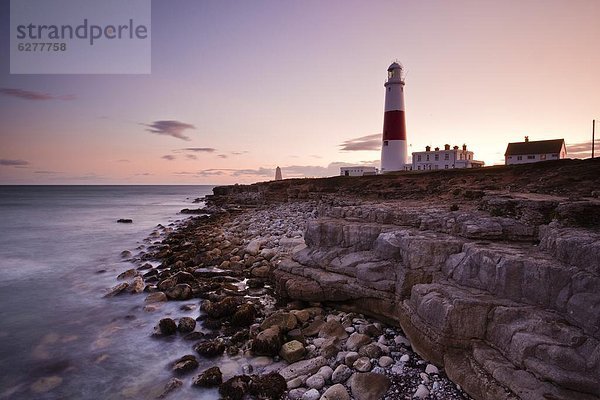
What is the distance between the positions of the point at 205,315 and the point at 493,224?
7778 mm

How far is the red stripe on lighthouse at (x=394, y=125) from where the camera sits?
34.2m

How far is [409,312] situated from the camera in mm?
7188

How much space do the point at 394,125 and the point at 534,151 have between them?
1528 cm

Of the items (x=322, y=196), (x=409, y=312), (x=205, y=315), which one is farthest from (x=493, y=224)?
(x=322, y=196)

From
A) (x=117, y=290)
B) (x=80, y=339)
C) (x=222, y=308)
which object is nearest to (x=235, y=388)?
(x=222, y=308)

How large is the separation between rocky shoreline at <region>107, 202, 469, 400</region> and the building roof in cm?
3439

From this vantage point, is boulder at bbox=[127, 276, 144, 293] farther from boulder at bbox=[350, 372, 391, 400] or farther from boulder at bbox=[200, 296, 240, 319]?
boulder at bbox=[350, 372, 391, 400]

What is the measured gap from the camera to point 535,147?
118 ft

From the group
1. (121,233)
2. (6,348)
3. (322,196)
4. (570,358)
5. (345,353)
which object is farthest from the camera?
(322,196)

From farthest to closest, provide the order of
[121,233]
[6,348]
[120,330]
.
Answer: [121,233] < [120,330] < [6,348]

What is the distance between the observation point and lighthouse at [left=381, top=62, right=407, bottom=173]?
1340 inches

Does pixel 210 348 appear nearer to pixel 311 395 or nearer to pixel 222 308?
pixel 222 308

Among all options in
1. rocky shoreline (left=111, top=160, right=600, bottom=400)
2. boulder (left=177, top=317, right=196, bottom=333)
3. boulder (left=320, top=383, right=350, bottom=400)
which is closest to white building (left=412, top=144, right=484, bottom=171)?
rocky shoreline (left=111, top=160, right=600, bottom=400)

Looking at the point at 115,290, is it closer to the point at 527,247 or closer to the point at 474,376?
the point at 474,376
